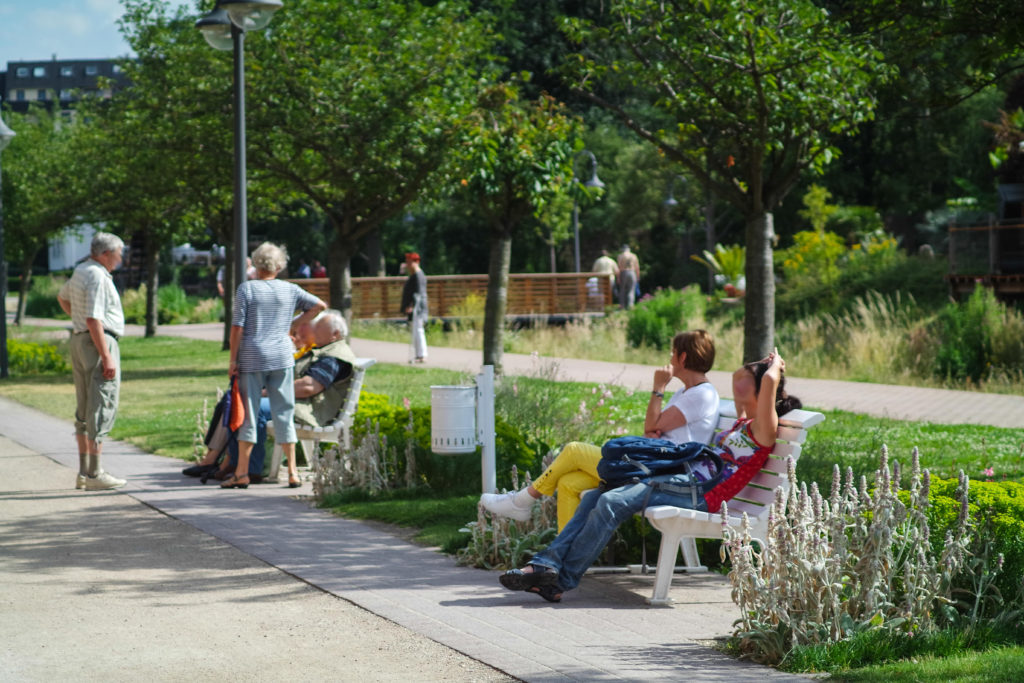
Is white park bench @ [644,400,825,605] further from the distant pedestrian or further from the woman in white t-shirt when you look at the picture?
the distant pedestrian

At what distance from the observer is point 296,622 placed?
5402 mm

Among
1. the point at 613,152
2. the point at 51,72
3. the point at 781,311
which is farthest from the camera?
the point at 51,72

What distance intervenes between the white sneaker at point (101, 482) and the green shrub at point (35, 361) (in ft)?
38.6

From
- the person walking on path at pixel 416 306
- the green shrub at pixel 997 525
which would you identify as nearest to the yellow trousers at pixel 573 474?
the green shrub at pixel 997 525

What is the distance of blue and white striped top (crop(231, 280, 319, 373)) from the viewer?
28.6 ft

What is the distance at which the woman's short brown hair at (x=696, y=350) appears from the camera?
6285 millimetres

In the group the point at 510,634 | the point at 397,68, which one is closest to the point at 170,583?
the point at 510,634

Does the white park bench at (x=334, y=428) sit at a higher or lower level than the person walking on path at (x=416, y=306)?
lower

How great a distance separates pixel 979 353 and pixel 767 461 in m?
11.8

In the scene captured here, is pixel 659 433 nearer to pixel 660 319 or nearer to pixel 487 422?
pixel 487 422

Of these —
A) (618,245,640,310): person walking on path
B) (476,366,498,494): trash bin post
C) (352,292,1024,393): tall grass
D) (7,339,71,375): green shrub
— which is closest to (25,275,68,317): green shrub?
(618,245,640,310): person walking on path

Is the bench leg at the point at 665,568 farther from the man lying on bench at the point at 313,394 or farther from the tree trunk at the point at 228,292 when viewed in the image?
the tree trunk at the point at 228,292

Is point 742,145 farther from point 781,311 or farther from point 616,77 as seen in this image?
point 781,311

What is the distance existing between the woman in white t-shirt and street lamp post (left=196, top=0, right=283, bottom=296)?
199 inches
